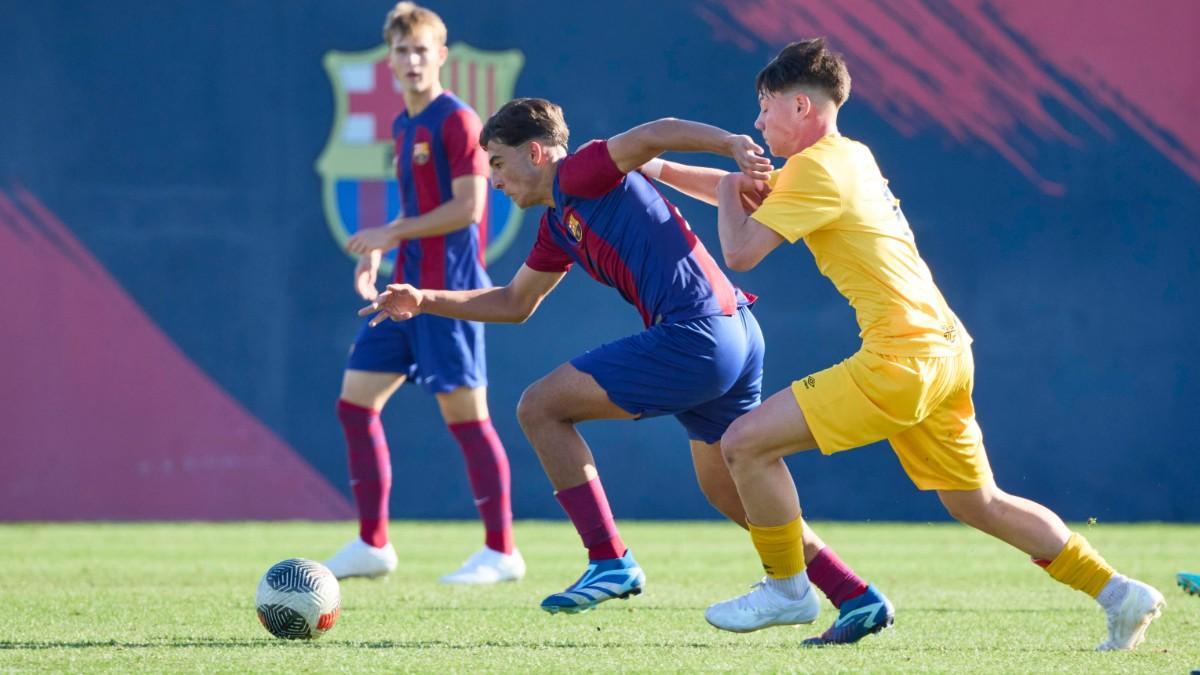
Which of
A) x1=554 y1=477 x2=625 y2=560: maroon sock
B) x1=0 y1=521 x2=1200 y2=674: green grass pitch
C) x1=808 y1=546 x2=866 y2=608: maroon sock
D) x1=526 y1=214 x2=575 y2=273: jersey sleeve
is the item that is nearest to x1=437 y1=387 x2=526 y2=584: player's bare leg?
x1=0 y1=521 x2=1200 y2=674: green grass pitch

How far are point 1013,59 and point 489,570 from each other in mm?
4942

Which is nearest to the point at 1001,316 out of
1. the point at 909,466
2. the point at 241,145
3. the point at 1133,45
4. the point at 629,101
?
the point at 1133,45

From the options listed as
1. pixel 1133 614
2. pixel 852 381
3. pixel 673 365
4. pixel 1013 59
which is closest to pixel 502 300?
pixel 673 365

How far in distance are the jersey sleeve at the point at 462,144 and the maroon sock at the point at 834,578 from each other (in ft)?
8.26

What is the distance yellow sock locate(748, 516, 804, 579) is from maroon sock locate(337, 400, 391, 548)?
2.47m

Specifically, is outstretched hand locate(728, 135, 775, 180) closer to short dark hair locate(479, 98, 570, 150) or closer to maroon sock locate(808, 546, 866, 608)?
short dark hair locate(479, 98, 570, 150)

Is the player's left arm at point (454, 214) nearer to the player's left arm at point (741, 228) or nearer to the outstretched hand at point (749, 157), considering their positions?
the player's left arm at point (741, 228)

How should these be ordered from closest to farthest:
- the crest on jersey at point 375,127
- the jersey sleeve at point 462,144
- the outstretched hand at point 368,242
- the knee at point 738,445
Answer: the knee at point 738,445 → the outstretched hand at point 368,242 → the jersey sleeve at point 462,144 → the crest on jersey at point 375,127

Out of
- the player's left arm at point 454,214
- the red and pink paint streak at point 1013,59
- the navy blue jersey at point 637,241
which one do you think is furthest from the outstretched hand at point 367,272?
the red and pink paint streak at point 1013,59

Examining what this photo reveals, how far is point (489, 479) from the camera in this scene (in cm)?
657

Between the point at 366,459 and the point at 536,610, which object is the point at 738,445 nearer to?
the point at 536,610

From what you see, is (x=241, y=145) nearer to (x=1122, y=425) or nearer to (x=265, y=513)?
(x=265, y=513)

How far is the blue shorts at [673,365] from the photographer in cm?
458

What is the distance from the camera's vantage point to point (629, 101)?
9562 mm
